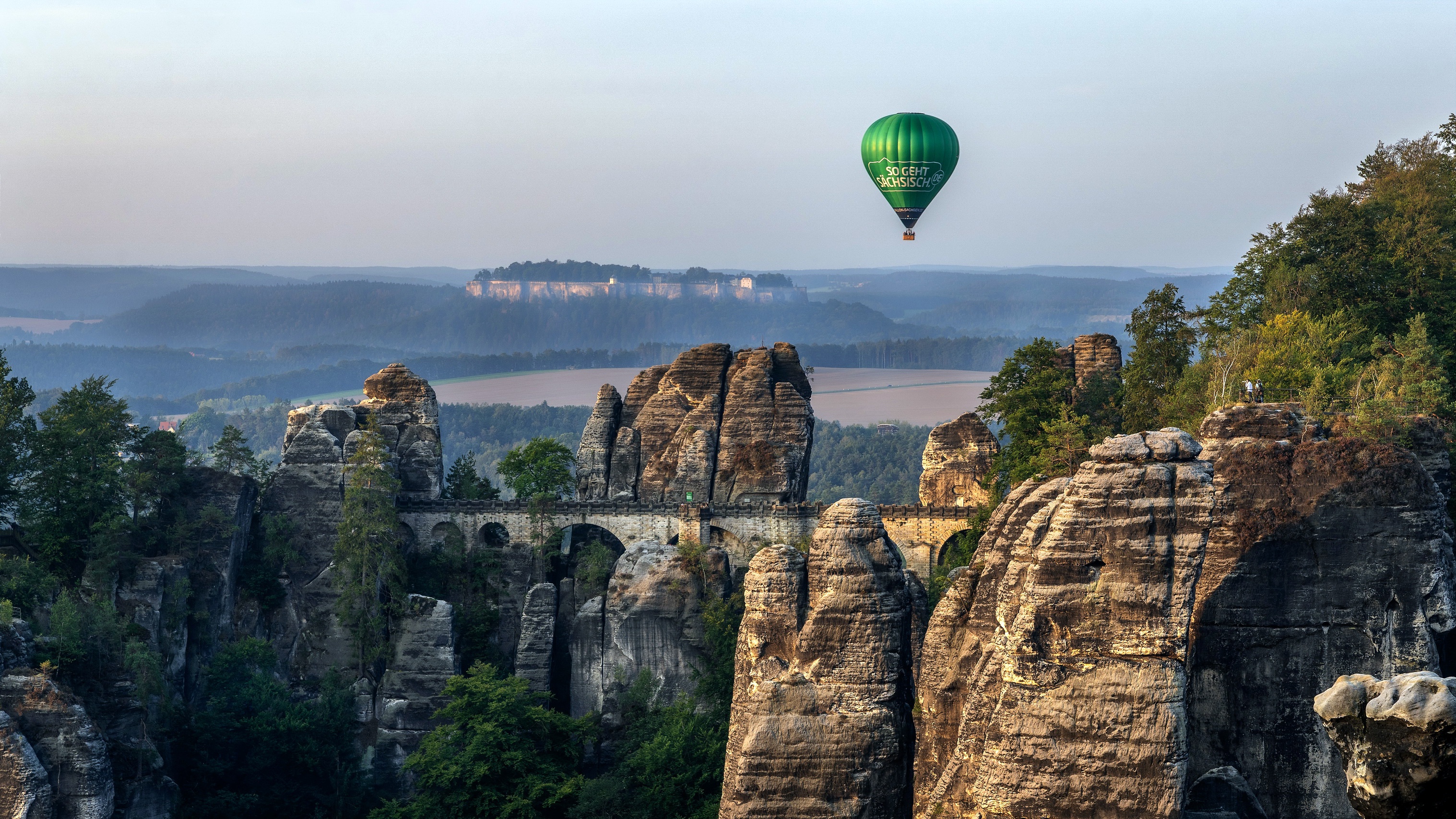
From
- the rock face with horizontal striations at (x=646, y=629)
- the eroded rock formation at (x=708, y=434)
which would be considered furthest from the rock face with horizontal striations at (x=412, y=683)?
the eroded rock formation at (x=708, y=434)

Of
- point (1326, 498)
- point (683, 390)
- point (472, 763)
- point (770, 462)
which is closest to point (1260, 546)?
point (1326, 498)

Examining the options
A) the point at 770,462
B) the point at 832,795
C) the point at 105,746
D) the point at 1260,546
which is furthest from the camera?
the point at 770,462

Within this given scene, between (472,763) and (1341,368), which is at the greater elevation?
(1341,368)

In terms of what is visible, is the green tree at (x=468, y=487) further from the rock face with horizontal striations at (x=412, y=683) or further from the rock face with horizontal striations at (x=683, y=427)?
the rock face with horizontal striations at (x=412, y=683)

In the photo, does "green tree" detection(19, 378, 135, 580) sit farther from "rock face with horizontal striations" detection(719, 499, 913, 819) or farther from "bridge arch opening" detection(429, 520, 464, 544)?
"rock face with horizontal striations" detection(719, 499, 913, 819)

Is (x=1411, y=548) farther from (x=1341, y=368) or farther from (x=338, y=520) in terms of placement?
(x=338, y=520)

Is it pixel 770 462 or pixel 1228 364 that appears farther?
pixel 770 462

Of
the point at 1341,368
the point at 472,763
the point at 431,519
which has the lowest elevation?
the point at 472,763
